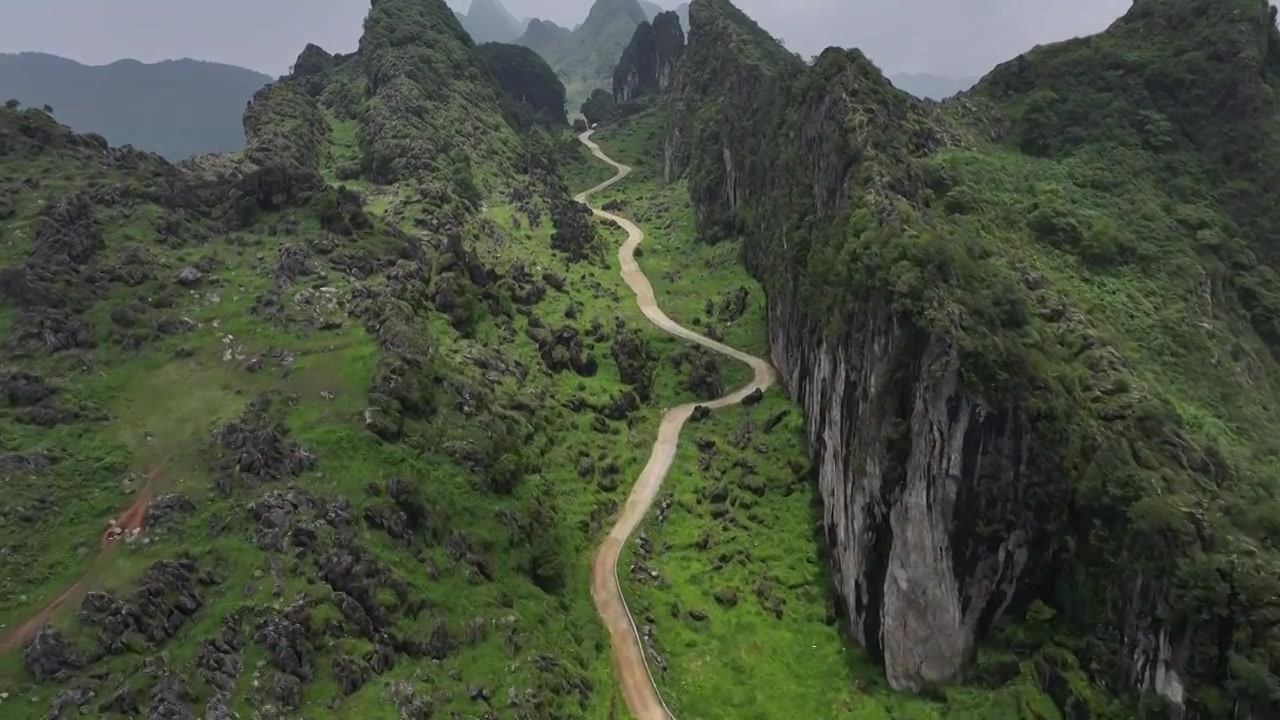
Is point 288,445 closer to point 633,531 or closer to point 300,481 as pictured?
point 300,481

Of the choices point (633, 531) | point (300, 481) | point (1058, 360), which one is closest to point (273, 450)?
point (300, 481)

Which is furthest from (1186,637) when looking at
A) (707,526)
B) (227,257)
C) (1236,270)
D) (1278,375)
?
(227,257)

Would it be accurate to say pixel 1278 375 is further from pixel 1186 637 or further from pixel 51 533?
pixel 51 533

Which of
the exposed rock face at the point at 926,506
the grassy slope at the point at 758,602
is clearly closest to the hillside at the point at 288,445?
the grassy slope at the point at 758,602

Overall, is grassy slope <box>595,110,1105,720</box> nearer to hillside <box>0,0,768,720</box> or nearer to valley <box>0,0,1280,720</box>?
valley <box>0,0,1280,720</box>

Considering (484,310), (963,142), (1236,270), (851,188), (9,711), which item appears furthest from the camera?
(484,310)

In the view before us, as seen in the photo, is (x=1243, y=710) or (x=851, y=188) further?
(x=851, y=188)
